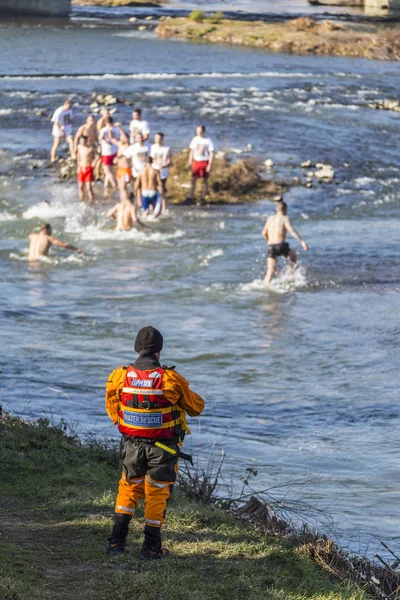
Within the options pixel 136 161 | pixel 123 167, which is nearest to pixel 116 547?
pixel 136 161

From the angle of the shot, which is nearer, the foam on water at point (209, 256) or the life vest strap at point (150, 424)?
the life vest strap at point (150, 424)

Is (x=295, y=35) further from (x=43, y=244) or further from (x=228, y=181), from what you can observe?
(x=43, y=244)

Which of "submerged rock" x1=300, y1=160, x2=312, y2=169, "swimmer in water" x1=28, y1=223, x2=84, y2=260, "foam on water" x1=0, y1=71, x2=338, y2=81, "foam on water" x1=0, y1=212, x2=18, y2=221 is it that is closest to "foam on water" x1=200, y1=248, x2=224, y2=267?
"swimmer in water" x1=28, y1=223, x2=84, y2=260

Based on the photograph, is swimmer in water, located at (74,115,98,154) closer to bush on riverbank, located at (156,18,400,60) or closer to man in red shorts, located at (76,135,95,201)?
man in red shorts, located at (76,135,95,201)

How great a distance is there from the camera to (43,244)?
20.2 metres

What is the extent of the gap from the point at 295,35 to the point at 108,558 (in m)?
51.9

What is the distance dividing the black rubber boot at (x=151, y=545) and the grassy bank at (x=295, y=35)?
4857 centimetres

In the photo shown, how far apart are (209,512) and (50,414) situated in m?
4.50

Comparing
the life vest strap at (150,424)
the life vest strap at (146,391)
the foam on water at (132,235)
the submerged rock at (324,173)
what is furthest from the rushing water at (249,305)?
the life vest strap at (146,391)

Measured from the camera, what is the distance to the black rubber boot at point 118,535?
639cm

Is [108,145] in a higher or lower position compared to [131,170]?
higher

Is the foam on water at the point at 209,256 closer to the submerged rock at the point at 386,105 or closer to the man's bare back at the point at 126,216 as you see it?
the man's bare back at the point at 126,216

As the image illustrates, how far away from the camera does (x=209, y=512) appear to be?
743 centimetres

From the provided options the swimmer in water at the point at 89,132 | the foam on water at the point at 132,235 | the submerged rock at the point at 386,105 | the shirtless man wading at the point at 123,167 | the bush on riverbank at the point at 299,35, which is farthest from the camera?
the bush on riverbank at the point at 299,35
